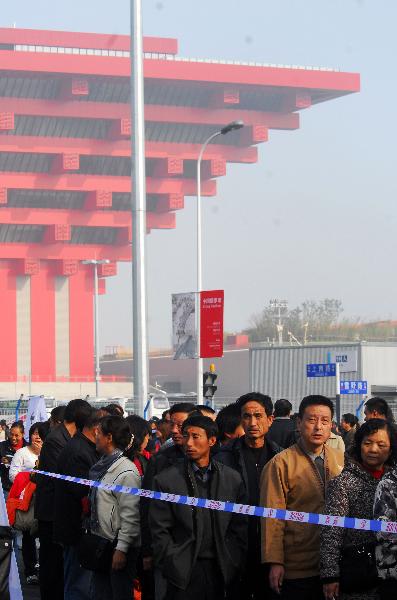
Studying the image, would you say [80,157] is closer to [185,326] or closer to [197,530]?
[185,326]

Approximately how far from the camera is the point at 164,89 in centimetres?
9156

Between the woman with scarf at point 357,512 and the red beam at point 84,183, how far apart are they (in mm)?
78385

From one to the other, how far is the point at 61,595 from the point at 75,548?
56.8 inches

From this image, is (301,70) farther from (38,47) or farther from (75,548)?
(75,548)

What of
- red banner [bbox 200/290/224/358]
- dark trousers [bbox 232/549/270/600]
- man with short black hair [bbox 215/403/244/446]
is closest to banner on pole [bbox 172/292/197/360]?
red banner [bbox 200/290/224/358]

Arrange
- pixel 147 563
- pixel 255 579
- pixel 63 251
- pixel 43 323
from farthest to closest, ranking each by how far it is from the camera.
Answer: pixel 43 323 < pixel 63 251 < pixel 147 563 < pixel 255 579

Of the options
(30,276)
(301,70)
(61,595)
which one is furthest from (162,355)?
Answer: (61,595)

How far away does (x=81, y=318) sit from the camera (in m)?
90.2

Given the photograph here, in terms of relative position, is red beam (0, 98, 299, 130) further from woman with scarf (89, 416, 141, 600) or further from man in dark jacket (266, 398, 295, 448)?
woman with scarf (89, 416, 141, 600)

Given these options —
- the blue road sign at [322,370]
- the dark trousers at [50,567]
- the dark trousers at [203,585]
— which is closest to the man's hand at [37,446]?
the dark trousers at [50,567]

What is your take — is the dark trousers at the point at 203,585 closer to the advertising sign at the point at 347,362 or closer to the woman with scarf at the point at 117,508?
the woman with scarf at the point at 117,508

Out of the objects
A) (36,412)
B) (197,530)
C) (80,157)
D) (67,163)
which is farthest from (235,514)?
(80,157)

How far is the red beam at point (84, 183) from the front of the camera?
279ft

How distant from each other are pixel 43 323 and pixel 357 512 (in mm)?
83313
